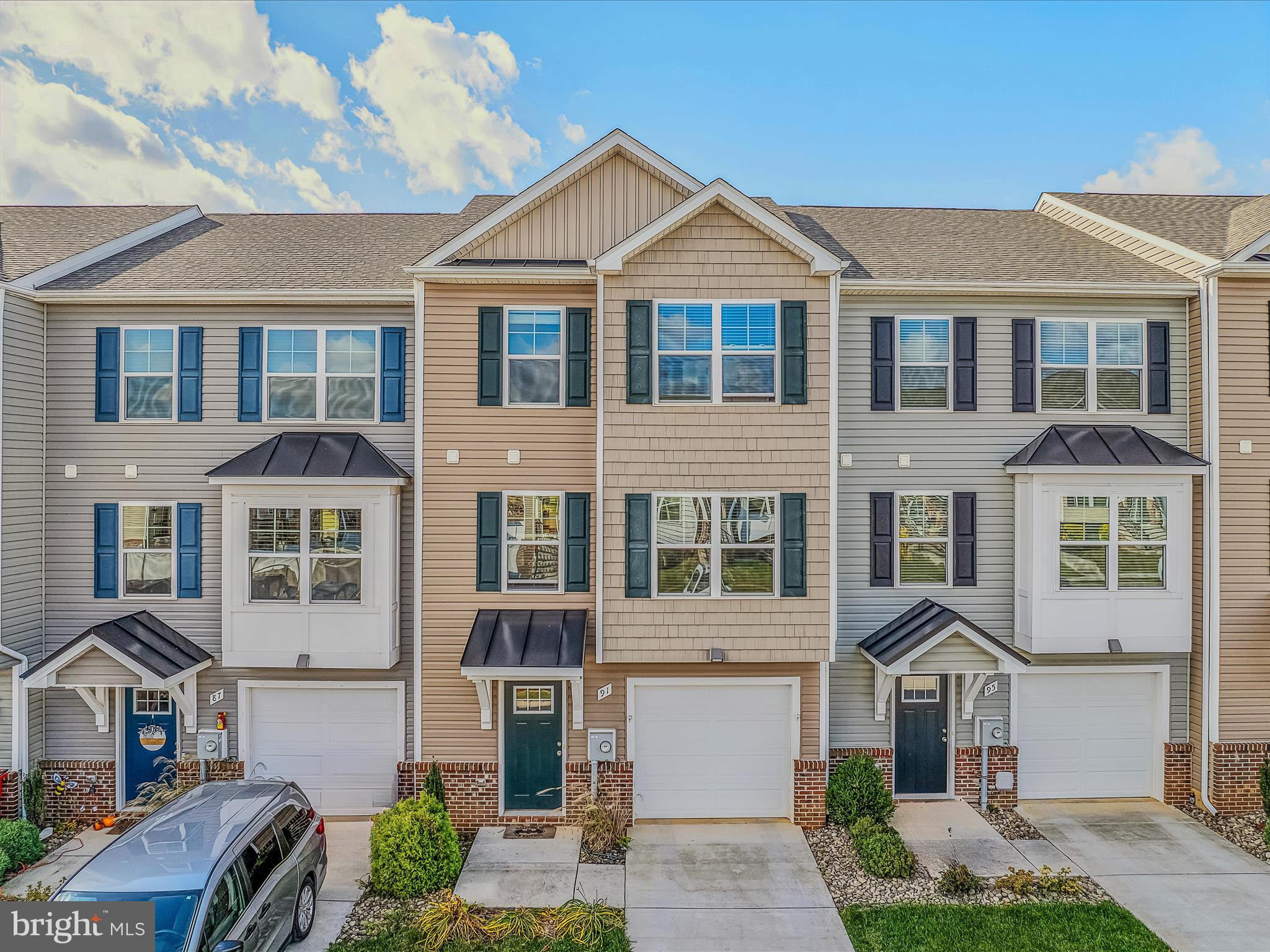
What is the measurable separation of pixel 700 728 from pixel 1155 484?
7737mm

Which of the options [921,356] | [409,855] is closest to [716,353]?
[921,356]

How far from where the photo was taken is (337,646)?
982 cm

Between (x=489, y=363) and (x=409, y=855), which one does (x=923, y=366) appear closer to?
(x=489, y=363)

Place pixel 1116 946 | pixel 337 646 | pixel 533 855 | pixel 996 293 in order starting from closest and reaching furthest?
pixel 1116 946 < pixel 533 855 < pixel 337 646 < pixel 996 293

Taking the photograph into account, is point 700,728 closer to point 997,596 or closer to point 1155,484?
point 997,596

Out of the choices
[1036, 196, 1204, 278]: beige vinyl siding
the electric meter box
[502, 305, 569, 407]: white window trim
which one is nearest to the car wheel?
the electric meter box

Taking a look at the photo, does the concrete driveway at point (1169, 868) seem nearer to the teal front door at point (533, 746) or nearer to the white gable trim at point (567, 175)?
the teal front door at point (533, 746)

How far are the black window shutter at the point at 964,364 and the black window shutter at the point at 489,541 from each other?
23.6ft

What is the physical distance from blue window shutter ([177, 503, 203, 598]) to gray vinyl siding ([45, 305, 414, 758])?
0.09 meters

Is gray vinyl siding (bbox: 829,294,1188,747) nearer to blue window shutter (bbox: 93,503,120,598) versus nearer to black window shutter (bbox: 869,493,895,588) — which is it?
black window shutter (bbox: 869,493,895,588)

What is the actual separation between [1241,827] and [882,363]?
8510 millimetres

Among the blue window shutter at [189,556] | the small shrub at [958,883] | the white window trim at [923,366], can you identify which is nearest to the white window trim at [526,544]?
the blue window shutter at [189,556]

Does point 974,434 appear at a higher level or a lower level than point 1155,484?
higher

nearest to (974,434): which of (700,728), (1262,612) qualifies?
(1262,612)
